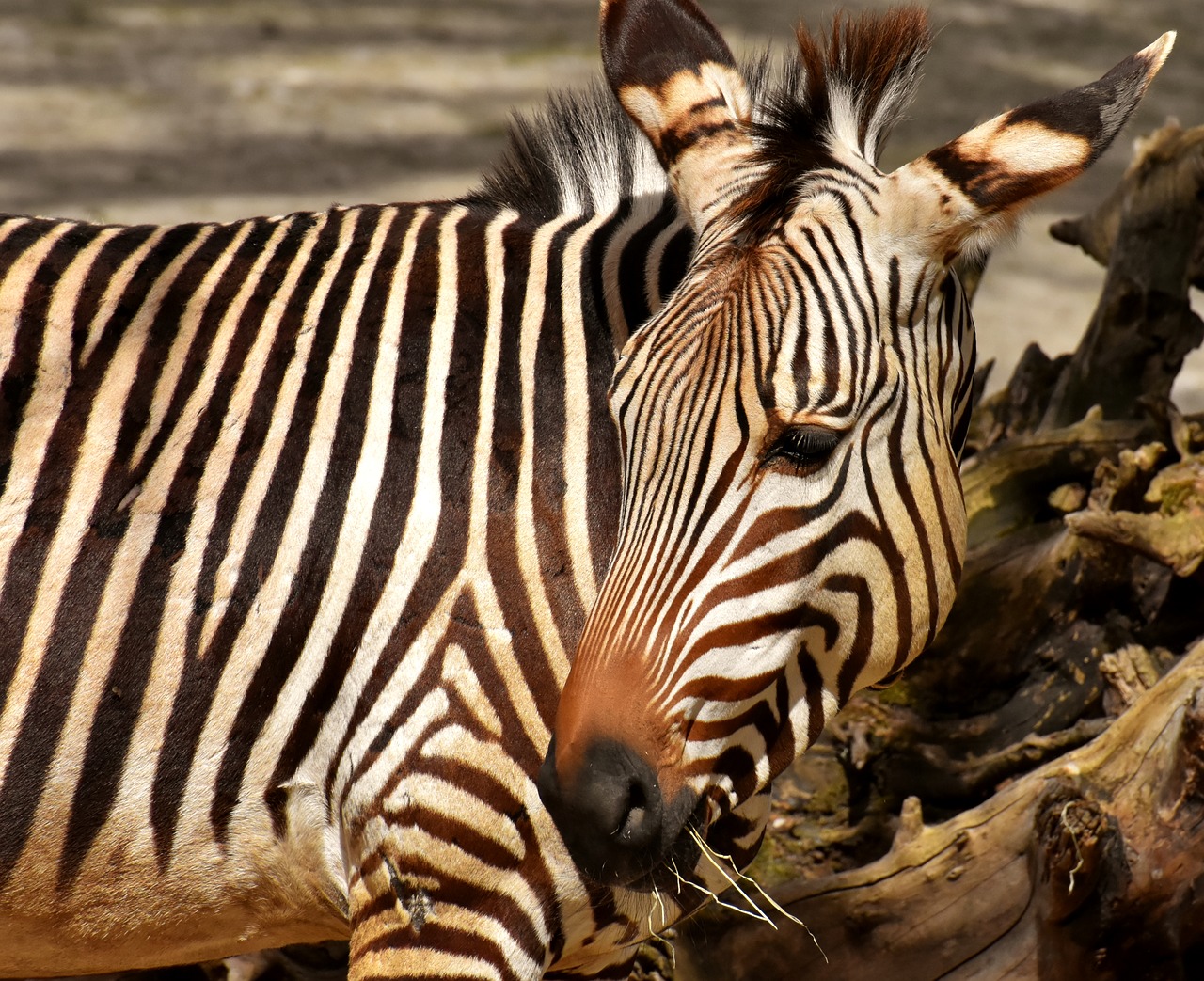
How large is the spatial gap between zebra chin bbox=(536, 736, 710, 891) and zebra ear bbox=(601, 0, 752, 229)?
1.06 meters

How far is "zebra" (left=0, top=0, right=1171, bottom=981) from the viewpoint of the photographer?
211cm

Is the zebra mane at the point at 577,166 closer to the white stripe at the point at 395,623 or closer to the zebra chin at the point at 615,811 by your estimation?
the white stripe at the point at 395,623

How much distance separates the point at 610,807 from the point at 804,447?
670 millimetres

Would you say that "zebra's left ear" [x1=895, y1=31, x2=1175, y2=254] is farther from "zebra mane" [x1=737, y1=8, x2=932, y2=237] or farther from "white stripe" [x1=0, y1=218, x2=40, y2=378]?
"white stripe" [x1=0, y1=218, x2=40, y2=378]

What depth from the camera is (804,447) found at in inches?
81.0

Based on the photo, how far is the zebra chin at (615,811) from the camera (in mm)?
2029

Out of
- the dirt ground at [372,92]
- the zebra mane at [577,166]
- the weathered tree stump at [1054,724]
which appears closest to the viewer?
the zebra mane at [577,166]

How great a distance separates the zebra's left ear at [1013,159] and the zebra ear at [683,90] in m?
0.43

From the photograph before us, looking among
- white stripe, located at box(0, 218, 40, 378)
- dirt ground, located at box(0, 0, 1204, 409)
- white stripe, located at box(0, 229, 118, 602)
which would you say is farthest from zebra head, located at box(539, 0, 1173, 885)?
dirt ground, located at box(0, 0, 1204, 409)

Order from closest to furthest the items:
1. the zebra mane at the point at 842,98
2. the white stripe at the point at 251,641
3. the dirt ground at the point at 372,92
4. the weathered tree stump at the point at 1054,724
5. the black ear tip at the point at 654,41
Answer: the zebra mane at the point at 842,98, the white stripe at the point at 251,641, the black ear tip at the point at 654,41, the weathered tree stump at the point at 1054,724, the dirt ground at the point at 372,92

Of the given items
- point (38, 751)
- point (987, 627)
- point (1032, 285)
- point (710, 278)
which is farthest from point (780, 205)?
point (1032, 285)

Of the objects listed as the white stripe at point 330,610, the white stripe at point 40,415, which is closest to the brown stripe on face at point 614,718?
the white stripe at point 330,610

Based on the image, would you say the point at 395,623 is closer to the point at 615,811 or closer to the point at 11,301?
the point at 615,811

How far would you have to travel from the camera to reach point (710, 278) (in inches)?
88.5
